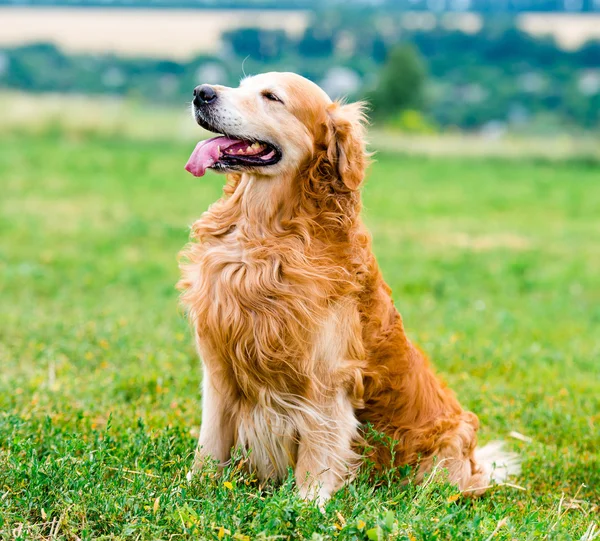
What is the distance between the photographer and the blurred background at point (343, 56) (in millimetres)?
28500

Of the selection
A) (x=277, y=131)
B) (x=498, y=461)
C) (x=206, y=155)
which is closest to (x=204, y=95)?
(x=206, y=155)

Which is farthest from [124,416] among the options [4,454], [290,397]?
[290,397]

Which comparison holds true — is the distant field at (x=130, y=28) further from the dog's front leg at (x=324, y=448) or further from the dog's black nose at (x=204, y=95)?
the dog's front leg at (x=324, y=448)

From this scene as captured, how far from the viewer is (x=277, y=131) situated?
143 inches

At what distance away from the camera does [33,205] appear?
12242 mm

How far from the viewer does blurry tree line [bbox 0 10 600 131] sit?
96.3 feet

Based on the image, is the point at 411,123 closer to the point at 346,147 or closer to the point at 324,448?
the point at 346,147

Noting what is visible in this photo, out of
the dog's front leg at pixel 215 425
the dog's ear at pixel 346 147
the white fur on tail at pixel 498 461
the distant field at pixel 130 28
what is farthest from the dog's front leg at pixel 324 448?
the distant field at pixel 130 28

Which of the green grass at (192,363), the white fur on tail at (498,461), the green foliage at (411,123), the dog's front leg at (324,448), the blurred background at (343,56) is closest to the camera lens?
the green grass at (192,363)

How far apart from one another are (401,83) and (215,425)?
33081 mm

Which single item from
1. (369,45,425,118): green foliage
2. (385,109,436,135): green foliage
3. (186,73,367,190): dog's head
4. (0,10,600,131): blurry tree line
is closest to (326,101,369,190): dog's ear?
(186,73,367,190): dog's head

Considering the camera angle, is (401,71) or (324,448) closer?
(324,448)

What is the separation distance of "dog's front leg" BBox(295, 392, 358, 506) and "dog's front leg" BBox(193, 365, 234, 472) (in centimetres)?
39

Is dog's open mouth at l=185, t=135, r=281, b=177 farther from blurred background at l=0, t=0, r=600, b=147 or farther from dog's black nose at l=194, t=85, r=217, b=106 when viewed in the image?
blurred background at l=0, t=0, r=600, b=147
